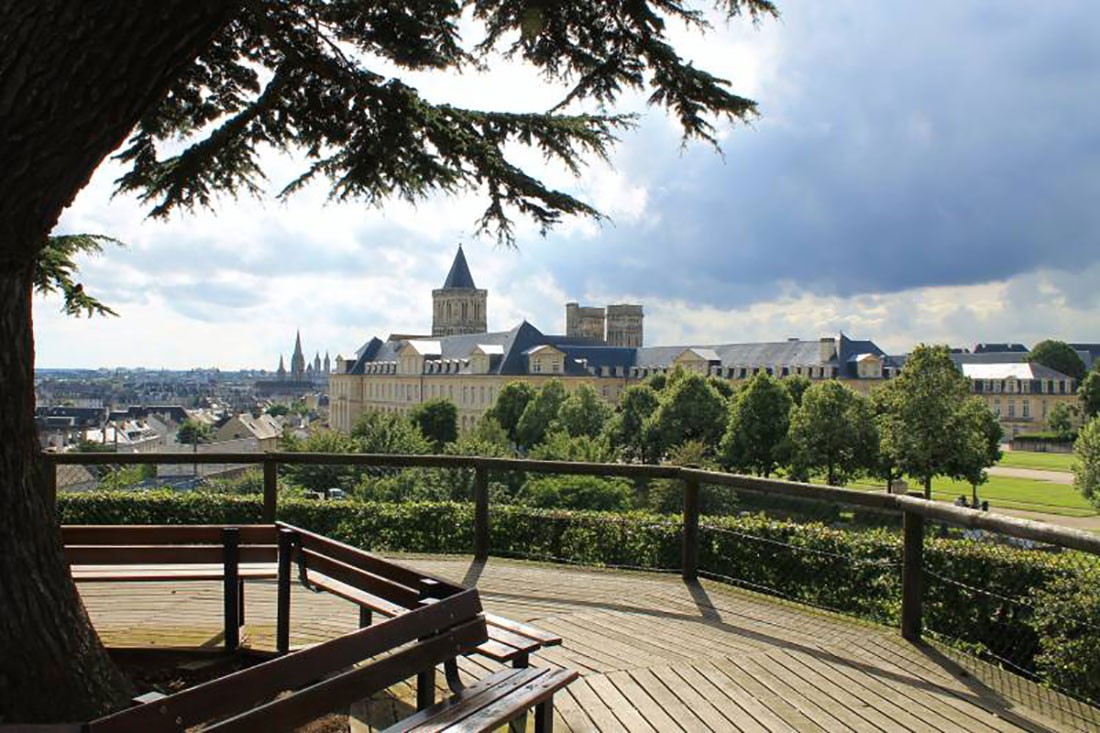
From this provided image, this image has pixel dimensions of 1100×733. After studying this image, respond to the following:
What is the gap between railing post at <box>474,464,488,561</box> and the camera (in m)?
7.35

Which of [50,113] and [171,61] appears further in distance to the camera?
[171,61]

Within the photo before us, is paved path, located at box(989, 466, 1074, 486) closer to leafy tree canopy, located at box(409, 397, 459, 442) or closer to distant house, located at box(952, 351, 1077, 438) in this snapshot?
distant house, located at box(952, 351, 1077, 438)

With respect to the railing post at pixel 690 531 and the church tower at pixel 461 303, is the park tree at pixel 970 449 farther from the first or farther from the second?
the church tower at pixel 461 303

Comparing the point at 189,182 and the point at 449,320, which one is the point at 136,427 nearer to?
the point at 449,320

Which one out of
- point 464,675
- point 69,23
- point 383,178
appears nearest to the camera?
point 69,23

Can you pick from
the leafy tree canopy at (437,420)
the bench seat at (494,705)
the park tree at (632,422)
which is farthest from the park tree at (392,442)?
the bench seat at (494,705)

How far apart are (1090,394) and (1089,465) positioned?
156 ft

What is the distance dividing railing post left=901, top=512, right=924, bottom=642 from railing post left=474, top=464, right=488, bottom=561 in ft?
11.2

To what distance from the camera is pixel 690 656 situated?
16.5 feet

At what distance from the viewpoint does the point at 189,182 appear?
593cm

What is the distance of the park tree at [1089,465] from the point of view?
32.6m

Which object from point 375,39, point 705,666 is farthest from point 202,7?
point 705,666

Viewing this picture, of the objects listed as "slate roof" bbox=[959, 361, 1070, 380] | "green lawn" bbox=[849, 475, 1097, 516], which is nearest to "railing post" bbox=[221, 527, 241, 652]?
"green lawn" bbox=[849, 475, 1097, 516]

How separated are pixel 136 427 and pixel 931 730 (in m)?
128
